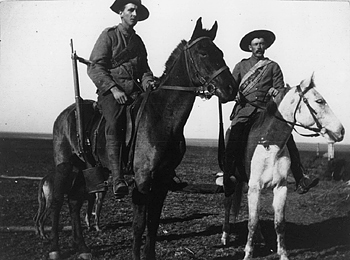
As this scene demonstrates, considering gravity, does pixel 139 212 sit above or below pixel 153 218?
above

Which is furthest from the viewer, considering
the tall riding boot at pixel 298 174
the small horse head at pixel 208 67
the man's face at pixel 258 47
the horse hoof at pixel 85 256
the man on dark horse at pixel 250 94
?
the man's face at pixel 258 47

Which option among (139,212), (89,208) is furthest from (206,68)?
(89,208)

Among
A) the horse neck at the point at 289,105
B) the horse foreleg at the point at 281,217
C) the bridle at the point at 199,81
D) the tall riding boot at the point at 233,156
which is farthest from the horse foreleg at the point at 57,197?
the horse neck at the point at 289,105

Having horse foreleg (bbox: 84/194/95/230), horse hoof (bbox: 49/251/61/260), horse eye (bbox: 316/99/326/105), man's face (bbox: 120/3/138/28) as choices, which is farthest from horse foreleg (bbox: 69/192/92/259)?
horse eye (bbox: 316/99/326/105)

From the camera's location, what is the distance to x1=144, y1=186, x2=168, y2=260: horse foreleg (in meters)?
4.12

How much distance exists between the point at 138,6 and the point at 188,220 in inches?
125

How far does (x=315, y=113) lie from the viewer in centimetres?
441

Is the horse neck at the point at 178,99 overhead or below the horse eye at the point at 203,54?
below

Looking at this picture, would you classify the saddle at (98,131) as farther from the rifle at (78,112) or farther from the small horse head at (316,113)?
the small horse head at (316,113)

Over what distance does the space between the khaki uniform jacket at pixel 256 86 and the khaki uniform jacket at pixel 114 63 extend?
4.84ft

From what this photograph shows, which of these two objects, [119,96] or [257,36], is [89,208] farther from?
[257,36]

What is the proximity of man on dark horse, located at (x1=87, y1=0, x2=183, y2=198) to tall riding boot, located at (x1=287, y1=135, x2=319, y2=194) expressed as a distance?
172cm

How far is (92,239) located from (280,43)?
13.2ft

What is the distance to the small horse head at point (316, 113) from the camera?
4348 millimetres
